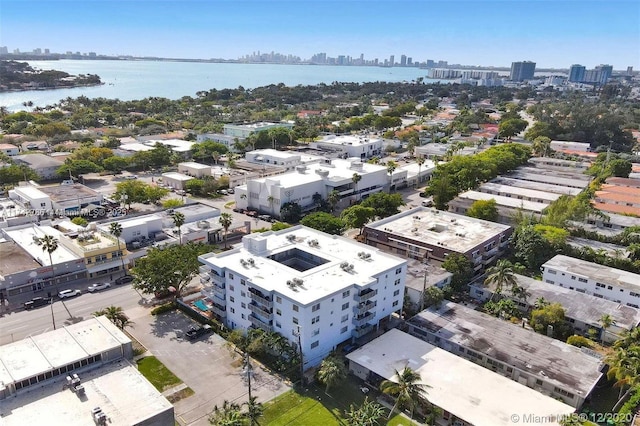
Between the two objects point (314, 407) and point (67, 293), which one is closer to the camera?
point (314, 407)

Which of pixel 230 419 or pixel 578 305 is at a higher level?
pixel 230 419

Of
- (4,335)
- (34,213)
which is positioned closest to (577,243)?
(4,335)

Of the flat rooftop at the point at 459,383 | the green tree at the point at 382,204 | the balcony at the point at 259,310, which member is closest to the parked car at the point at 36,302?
the balcony at the point at 259,310

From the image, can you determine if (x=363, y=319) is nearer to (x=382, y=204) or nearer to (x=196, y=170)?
(x=382, y=204)

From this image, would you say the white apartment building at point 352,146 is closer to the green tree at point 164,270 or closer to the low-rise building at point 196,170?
the low-rise building at point 196,170

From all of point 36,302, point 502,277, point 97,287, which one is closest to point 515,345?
point 502,277

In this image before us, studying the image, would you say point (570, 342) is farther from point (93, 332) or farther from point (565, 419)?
point (93, 332)
